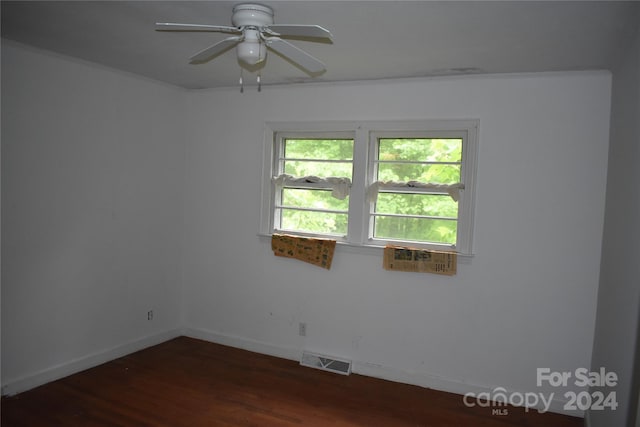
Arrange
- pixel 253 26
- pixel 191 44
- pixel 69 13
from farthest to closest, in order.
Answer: pixel 191 44
pixel 69 13
pixel 253 26

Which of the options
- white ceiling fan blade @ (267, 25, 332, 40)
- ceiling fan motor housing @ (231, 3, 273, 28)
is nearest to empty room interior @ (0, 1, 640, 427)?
ceiling fan motor housing @ (231, 3, 273, 28)

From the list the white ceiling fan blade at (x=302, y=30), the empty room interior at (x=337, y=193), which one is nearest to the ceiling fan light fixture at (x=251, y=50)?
the empty room interior at (x=337, y=193)

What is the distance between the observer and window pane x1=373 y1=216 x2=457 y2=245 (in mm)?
3684

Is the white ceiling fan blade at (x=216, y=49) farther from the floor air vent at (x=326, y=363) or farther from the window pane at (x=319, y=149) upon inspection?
the floor air vent at (x=326, y=363)

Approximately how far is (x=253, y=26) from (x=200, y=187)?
8.58 feet

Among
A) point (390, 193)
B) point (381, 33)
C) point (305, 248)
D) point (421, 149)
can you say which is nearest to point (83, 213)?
point (305, 248)

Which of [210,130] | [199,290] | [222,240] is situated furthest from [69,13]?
[199,290]

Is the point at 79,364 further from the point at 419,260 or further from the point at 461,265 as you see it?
the point at 461,265

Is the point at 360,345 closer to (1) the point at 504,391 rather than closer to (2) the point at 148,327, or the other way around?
(1) the point at 504,391

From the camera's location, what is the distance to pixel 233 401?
11.0 feet

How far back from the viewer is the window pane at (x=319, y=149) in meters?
4.01

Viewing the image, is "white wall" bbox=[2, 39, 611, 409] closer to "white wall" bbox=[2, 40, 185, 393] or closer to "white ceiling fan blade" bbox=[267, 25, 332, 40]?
"white wall" bbox=[2, 40, 185, 393]

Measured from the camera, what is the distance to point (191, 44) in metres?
2.97

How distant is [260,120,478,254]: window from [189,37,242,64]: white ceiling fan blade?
5.57ft
